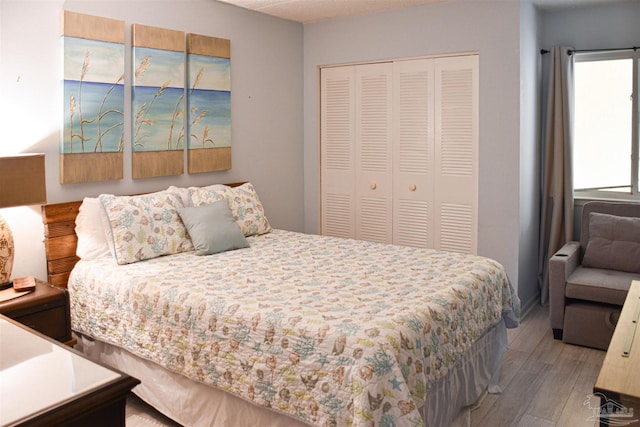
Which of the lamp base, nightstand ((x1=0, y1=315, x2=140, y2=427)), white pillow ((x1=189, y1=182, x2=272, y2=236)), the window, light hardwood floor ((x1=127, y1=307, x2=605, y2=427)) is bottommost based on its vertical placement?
light hardwood floor ((x1=127, y1=307, x2=605, y2=427))

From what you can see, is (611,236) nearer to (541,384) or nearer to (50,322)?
(541,384)

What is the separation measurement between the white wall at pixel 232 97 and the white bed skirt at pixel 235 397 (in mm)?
907

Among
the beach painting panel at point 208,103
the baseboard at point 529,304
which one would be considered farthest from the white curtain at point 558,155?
the beach painting panel at point 208,103

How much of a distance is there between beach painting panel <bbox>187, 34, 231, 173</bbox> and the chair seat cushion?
106 inches

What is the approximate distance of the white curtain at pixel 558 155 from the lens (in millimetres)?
4680

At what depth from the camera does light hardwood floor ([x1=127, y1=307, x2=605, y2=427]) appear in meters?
2.96

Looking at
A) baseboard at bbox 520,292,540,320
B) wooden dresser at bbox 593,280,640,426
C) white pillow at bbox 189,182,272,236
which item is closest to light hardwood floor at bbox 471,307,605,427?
baseboard at bbox 520,292,540,320

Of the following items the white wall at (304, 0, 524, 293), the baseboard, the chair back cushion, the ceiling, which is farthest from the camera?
the baseboard

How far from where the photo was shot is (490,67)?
14.0 feet

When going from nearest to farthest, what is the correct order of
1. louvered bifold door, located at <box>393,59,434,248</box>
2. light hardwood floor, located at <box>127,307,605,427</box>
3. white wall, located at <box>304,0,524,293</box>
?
light hardwood floor, located at <box>127,307,605,427</box>, white wall, located at <box>304,0,524,293</box>, louvered bifold door, located at <box>393,59,434,248</box>

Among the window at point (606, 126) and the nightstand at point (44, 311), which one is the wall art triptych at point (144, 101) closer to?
the nightstand at point (44, 311)

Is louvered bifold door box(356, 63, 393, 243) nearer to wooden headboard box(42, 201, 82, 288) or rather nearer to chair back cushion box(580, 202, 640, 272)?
chair back cushion box(580, 202, 640, 272)

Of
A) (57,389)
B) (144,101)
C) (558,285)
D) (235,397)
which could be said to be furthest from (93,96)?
(558,285)

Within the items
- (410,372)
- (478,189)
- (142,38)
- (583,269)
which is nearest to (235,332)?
(410,372)
